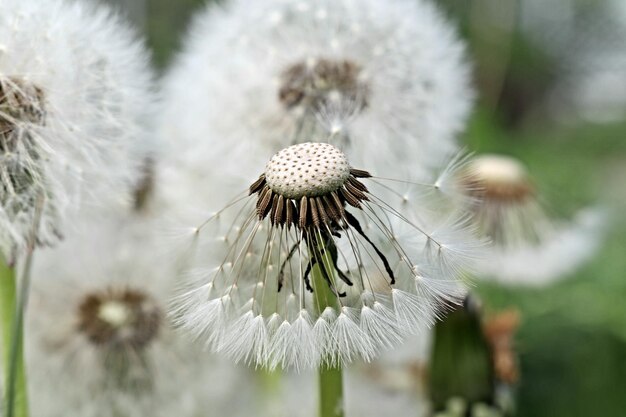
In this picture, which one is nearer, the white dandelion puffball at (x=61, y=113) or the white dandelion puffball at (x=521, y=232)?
the white dandelion puffball at (x=61, y=113)

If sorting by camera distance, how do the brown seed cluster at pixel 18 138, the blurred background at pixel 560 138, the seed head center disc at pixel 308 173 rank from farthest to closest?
1. the blurred background at pixel 560 138
2. the brown seed cluster at pixel 18 138
3. the seed head center disc at pixel 308 173

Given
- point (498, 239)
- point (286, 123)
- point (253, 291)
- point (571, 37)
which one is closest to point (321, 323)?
point (253, 291)

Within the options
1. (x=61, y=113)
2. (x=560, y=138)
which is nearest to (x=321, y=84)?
(x=61, y=113)

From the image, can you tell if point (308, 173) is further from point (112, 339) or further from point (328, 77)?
point (112, 339)

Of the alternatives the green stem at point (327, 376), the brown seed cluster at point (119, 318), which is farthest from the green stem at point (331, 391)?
the brown seed cluster at point (119, 318)

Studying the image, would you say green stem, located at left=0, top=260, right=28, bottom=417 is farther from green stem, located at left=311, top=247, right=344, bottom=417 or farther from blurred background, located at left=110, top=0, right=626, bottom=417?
blurred background, located at left=110, top=0, right=626, bottom=417

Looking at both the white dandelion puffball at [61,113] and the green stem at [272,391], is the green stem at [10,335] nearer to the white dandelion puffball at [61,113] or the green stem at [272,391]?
the white dandelion puffball at [61,113]
